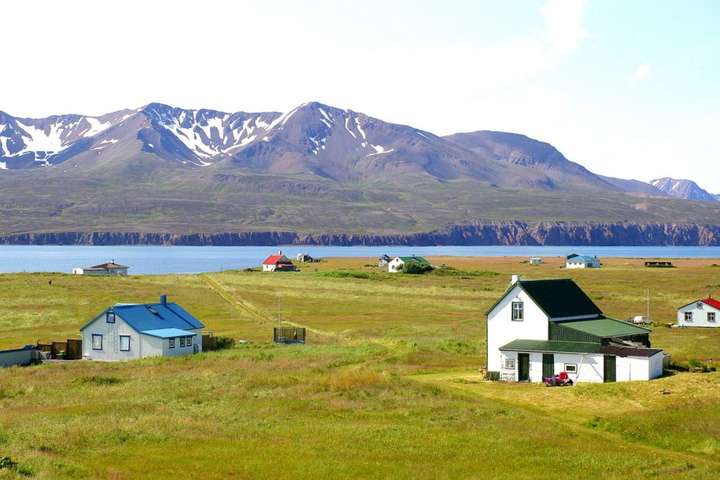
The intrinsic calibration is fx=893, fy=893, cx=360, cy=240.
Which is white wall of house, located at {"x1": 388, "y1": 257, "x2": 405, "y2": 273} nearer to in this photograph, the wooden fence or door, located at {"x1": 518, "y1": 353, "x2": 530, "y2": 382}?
the wooden fence

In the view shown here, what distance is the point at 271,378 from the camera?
51625mm

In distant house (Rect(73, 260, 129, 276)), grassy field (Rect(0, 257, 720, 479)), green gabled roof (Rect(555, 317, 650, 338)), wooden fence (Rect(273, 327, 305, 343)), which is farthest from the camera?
distant house (Rect(73, 260, 129, 276))

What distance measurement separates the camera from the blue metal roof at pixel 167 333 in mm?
68562

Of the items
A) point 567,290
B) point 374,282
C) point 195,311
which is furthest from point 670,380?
point 374,282

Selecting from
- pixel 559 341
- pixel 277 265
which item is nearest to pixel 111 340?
pixel 559 341

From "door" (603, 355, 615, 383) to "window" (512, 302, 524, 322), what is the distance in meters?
6.93

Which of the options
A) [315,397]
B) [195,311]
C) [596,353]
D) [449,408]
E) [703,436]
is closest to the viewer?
[703,436]

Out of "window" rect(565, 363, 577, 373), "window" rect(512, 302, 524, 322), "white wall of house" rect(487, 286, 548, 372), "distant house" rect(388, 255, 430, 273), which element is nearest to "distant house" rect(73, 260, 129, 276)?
"distant house" rect(388, 255, 430, 273)

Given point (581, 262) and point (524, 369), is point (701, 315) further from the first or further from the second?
point (581, 262)

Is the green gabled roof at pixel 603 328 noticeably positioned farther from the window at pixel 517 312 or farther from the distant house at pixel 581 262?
the distant house at pixel 581 262

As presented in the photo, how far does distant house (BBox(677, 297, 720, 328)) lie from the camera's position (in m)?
86.4

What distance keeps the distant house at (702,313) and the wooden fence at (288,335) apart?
37.4 meters

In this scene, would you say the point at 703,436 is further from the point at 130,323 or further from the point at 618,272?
the point at 618,272

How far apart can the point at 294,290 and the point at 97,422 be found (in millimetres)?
97261
